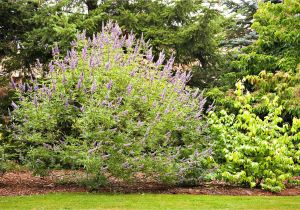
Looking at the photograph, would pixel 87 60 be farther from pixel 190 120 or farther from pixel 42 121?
pixel 190 120

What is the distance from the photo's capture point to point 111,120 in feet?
30.9

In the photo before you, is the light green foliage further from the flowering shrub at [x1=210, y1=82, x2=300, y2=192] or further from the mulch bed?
the mulch bed

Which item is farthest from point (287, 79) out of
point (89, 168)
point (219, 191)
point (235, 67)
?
point (89, 168)

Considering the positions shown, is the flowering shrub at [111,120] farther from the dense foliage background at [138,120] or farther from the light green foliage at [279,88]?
the light green foliage at [279,88]

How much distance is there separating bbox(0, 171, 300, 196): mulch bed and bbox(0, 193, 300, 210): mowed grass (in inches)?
Answer: 27.7

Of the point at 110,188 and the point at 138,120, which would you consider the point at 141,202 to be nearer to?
the point at 110,188

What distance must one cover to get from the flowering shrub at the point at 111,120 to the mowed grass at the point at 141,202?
0.70 m

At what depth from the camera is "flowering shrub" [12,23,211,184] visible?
9.56m

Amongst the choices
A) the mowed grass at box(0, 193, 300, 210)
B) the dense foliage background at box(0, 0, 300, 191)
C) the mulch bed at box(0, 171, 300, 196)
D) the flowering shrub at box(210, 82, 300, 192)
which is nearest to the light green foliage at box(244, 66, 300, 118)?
the dense foliage background at box(0, 0, 300, 191)

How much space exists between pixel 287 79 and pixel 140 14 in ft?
17.8

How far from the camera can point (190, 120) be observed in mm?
10984

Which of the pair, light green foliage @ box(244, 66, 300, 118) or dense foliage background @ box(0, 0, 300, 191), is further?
light green foliage @ box(244, 66, 300, 118)

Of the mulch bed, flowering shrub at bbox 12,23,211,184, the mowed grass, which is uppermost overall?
flowering shrub at bbox 12,23,211,184

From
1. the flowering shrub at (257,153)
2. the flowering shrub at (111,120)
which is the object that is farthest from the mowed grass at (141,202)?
the flowering shrub at (257,153)
